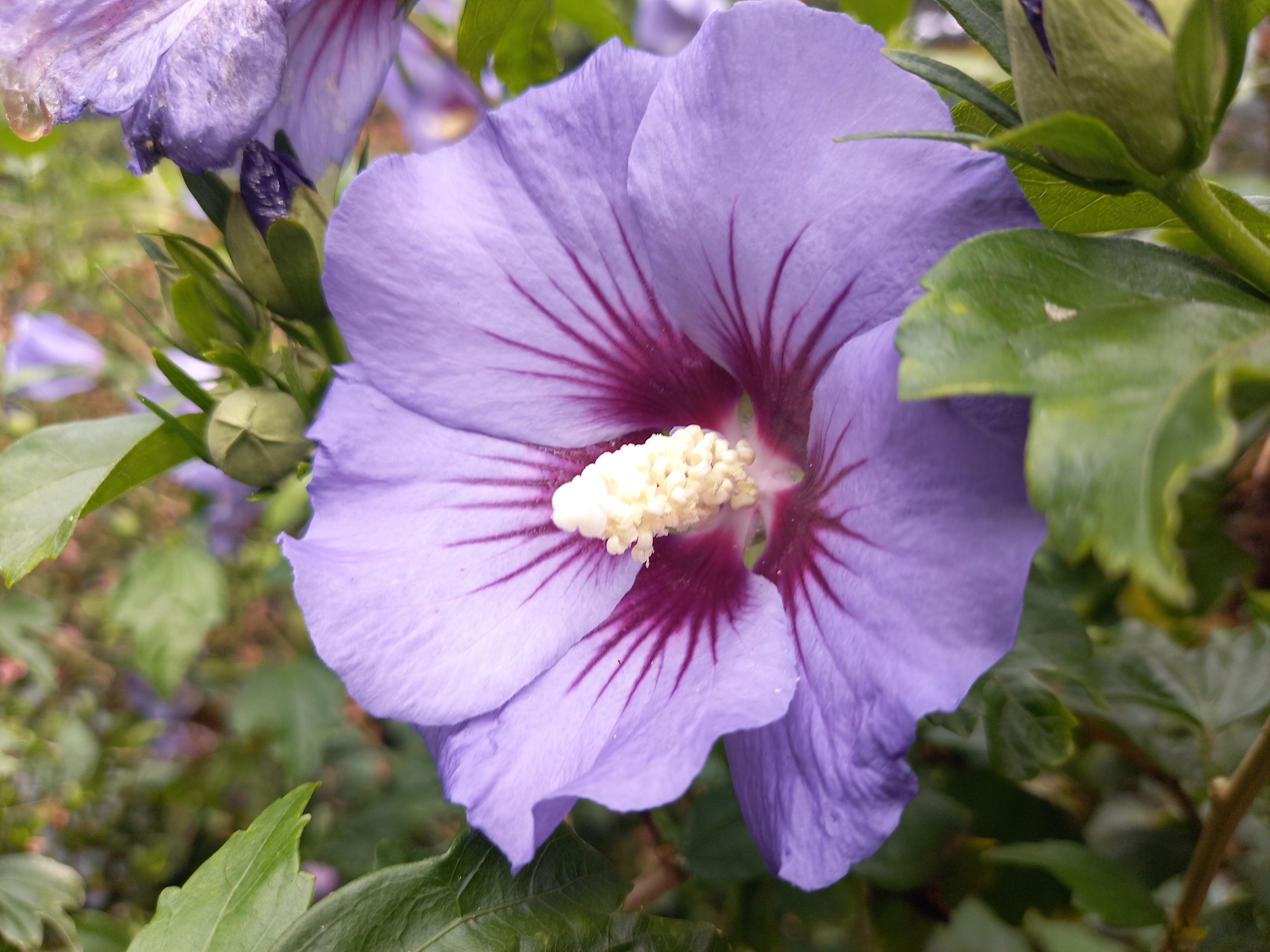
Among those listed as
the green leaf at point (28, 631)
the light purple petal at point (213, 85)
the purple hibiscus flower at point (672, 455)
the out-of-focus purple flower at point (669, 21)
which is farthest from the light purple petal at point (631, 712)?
the out-of-focus purple flower at point (669, 21)

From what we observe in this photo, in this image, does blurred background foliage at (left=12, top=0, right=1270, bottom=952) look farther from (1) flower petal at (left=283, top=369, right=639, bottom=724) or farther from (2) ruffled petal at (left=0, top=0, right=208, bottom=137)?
(1) flower petal at (left=283, top=369, right=639, bottom=724)

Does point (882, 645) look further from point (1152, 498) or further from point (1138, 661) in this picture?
point (1138, 661)

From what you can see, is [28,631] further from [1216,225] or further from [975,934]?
[1216,225]

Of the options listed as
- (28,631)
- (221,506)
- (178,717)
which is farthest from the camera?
(178,717)

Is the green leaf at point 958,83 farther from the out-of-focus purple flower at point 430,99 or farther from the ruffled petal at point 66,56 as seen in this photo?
the out-of-focus purple flower at point 430,99

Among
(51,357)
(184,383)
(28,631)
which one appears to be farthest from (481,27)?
(51,357)

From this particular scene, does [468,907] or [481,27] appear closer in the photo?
[468,907]

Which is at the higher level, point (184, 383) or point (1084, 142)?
point (1084, 142)
